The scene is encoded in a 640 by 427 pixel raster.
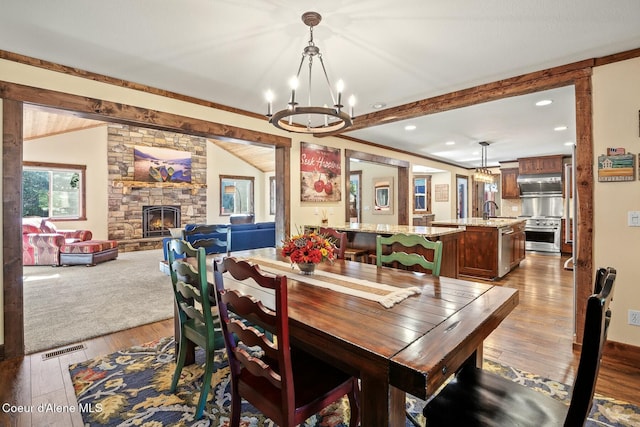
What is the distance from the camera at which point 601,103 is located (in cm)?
258

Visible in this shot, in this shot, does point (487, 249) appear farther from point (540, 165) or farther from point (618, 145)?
point (540, 165)

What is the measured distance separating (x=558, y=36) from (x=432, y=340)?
2.55m

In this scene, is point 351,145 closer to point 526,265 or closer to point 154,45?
point 154,45

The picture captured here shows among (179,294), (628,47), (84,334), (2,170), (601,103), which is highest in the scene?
A: (628,47)

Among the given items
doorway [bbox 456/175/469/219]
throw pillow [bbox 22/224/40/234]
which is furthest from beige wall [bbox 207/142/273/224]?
doorway [bbox 456/175/469/219]

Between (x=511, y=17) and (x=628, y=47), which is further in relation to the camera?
(x=628, y=47)

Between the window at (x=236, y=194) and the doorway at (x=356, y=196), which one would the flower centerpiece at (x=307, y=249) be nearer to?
the doorway at (x=356, y=196)

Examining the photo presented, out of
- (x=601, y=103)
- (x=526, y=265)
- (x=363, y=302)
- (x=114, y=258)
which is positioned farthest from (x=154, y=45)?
(x=526, y=265)

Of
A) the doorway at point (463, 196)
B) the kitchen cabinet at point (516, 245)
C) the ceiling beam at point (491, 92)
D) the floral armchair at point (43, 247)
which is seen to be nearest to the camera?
the ceiling beam at point (491, 92)

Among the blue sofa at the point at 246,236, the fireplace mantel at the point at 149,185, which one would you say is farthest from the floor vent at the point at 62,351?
the fireplace mantel at the point at 149,185

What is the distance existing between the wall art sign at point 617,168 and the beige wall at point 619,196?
39 millimetres

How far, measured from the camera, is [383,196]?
29.1 feet

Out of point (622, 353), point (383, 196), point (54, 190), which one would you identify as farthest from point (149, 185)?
point (622, 353)

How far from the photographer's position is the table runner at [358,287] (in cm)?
156
